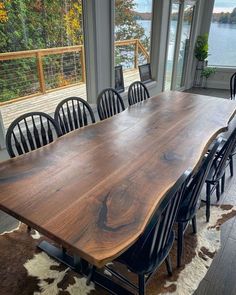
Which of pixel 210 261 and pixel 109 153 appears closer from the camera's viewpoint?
pixel 109 153

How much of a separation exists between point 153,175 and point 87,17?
2454 millimetres

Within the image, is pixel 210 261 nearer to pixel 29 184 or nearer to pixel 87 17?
pixel 29 184

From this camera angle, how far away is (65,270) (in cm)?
171

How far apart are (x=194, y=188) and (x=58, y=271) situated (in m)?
1.08

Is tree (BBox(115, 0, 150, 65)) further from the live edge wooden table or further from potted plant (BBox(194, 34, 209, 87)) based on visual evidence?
potted plant (BBox(194, 34, 209, 87))

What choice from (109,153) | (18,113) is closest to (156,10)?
(18,113)

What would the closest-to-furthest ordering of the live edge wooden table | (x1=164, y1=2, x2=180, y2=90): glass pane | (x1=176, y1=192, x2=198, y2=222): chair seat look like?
the live edge wooden table < (x1=176, y1=192, x2=198, y2=222): chair seat < (x1=164, y1=2, x2=180, y2=90): glass pane

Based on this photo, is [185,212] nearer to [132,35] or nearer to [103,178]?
[103,178]

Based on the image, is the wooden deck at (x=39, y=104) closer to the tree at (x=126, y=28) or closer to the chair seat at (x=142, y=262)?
the tree at (x=126, y=28)

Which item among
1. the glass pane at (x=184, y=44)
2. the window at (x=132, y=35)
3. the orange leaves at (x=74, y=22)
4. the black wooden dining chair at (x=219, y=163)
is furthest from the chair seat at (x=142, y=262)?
the glass pane at (x=184, y=44)

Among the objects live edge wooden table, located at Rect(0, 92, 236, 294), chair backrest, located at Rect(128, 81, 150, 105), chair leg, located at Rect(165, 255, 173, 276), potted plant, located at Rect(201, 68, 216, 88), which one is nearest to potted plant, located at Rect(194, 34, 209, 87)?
potted plant, located at Rect(201, 68, 216, 88)

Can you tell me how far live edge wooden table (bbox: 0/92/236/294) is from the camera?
3.36 feet

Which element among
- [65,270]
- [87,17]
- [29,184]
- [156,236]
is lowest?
[65,270]

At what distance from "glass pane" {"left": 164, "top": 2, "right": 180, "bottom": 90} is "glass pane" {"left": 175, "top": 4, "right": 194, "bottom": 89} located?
352 millimetres
